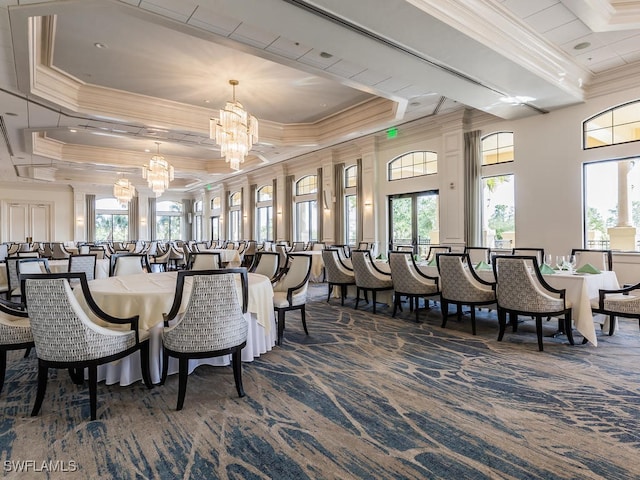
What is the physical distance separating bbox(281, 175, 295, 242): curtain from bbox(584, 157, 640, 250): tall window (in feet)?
29.0

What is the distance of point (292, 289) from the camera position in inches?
165

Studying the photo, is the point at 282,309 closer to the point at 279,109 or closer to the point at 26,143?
the point at 279,109

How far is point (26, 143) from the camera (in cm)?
931

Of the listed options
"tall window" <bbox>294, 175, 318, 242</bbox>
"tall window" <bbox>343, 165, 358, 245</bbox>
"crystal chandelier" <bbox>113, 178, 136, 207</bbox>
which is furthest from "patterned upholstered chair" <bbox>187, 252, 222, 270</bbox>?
"crystal chandelier" <bbox>113, 178, 136, 207</bbox>

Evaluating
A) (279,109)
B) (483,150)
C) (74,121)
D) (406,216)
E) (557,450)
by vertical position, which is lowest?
(557,450)

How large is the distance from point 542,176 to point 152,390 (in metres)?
7.44

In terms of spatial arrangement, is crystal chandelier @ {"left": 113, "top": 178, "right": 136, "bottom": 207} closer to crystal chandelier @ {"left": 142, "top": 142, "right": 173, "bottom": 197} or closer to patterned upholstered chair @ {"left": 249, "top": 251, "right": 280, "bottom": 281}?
crystal chandelier @ {"left": 142, "top": 142, "right": 173, "bottom": 197}

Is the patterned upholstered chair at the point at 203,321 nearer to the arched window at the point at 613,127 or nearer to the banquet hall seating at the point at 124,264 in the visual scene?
the banquet hall seating at the point at 124,264

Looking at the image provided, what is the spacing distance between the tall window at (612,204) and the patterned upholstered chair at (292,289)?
5504mm

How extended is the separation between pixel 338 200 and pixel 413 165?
263 cm

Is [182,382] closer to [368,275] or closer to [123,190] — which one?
[368,275]

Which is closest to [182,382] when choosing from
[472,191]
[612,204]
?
Result: [472,191]

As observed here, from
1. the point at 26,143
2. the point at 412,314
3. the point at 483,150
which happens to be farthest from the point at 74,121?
the point at 483,150

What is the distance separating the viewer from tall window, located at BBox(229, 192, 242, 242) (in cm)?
1689
